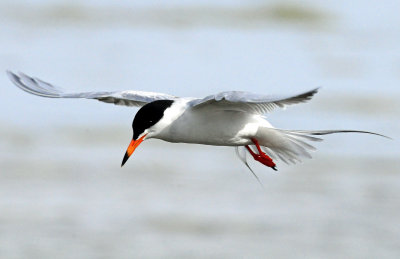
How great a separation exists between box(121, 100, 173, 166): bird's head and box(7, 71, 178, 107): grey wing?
2.41 feet

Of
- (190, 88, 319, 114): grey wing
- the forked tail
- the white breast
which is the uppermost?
(190, 88, 319, 114): grey wing

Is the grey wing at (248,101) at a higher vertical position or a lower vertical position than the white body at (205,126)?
higher

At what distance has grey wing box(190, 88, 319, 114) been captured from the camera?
298 inches

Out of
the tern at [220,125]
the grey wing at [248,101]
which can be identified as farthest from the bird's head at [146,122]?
Answer: the grey wing at [248,101]

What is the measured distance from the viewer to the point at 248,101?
7.70m

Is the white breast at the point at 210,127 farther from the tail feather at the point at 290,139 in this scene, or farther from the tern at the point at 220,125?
the tail feather at the point at 290,139

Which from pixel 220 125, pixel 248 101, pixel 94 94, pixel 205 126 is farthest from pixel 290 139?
pixel 94 94

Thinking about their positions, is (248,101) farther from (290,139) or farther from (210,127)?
(290,139)

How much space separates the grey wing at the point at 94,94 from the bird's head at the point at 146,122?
2.41 feet

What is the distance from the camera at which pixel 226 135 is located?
8.32 meters

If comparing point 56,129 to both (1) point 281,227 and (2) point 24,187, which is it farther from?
(1) point 281,227

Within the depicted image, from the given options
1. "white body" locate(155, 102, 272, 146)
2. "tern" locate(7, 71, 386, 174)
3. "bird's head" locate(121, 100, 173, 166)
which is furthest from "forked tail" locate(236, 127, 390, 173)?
"bird's head" locate(121, 100, 173, 166)

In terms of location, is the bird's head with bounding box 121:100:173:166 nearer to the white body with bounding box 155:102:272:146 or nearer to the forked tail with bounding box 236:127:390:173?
the white body with bounding box 155:102:272:146

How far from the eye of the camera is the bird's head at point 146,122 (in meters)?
8.12
